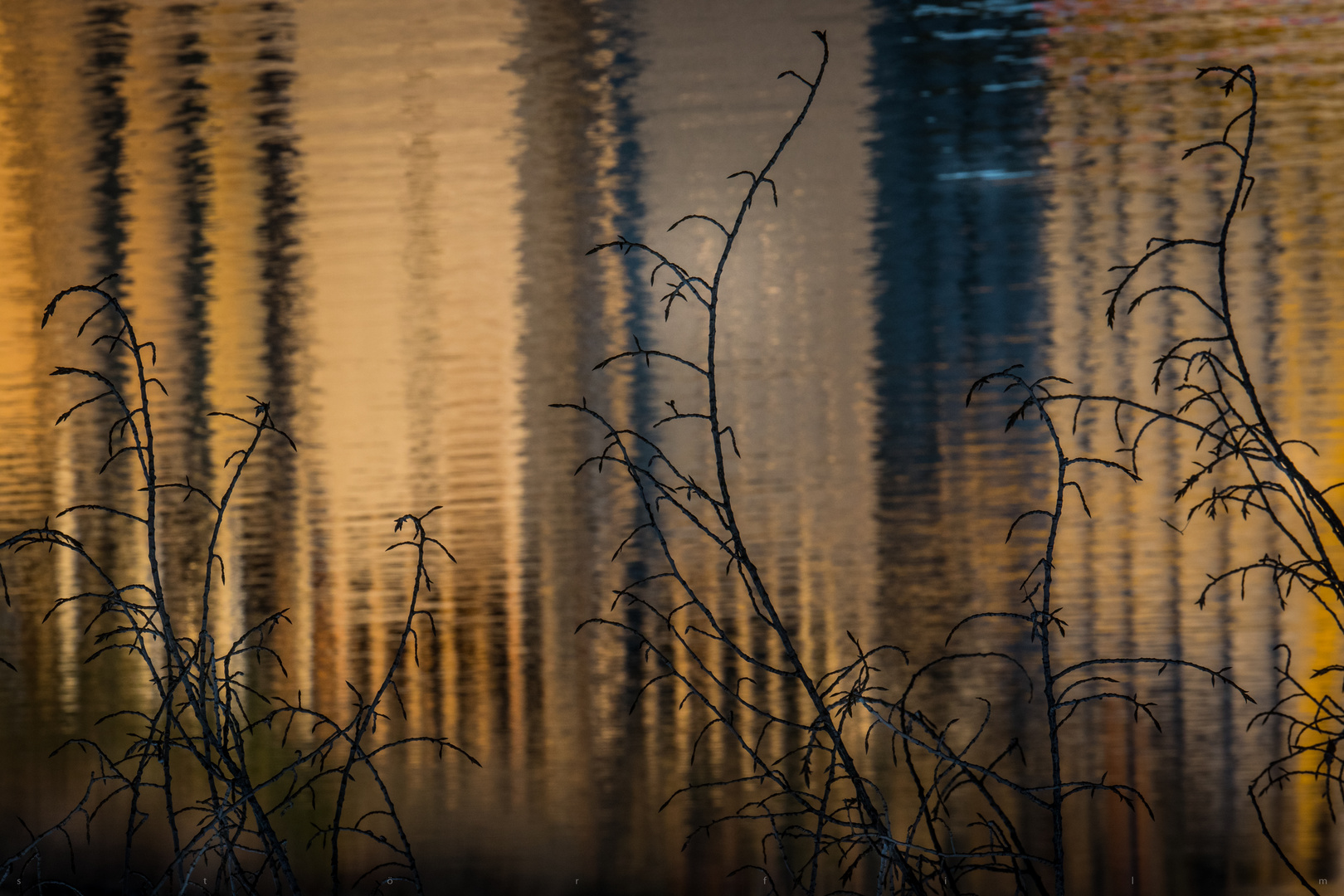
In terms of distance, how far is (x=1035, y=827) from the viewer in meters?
1.38

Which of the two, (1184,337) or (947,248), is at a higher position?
(947,248)

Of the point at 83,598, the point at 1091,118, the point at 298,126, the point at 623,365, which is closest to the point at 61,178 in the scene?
the point at 298,126

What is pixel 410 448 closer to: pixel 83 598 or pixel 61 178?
pixel 83 598

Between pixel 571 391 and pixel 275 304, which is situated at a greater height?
pixel 275 304

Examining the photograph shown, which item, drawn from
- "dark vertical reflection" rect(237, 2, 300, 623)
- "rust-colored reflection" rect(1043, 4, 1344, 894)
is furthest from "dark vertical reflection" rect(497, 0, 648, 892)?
"rust-colored reflection" rect(1043, 4, 1344, 894)

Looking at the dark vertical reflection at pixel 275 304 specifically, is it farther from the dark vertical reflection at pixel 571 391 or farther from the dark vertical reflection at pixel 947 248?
the dark vertical reflection at pixel 947 248

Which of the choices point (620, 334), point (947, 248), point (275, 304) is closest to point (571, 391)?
point (620, 334)

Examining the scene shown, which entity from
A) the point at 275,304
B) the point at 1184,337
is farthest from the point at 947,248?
the point at 275,304

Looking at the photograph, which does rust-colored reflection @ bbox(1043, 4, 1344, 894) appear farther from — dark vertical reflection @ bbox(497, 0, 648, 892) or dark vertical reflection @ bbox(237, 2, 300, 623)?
dark vertical reflection @ bbox(237, 2, 300, 623)

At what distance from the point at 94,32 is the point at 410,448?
0.85 meters

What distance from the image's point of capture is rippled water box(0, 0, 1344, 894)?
4.62ft

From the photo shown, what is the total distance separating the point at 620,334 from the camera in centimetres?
144

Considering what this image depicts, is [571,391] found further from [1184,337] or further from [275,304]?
[1184,337]

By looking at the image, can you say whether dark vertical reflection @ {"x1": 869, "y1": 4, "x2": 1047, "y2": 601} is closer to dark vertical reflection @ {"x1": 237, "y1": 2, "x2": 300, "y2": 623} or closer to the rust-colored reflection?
the rust-colored reflection
